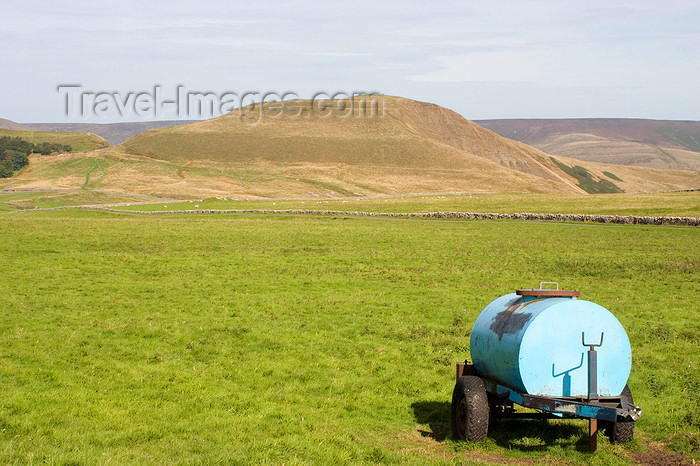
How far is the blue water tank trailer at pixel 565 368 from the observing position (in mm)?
9500

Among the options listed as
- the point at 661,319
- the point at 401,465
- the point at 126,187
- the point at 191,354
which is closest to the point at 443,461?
the point at 401,465

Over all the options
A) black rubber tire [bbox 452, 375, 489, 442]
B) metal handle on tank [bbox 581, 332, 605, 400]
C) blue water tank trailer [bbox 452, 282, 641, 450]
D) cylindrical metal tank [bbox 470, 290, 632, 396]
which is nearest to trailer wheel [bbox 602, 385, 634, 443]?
blue water tank trailer [bbox 452, 282, 641, 450]

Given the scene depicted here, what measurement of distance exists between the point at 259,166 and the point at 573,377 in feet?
578

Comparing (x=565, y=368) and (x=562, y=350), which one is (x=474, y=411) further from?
(x=562, y=350)

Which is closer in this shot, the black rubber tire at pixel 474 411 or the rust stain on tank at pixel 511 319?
the rust stain on tank at pixel 511 319

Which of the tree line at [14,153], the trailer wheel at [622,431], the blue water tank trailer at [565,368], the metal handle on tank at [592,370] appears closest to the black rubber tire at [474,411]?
the blue water tank trailer at [565,368]

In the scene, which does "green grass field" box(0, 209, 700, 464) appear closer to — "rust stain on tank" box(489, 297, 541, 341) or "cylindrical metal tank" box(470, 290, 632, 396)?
"cylindrical metal tank" box(470, 290, 632, 396)

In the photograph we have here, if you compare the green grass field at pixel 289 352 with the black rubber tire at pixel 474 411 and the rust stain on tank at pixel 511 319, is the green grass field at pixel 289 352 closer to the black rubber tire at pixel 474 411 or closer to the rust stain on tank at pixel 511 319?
the black rubber tire at pixel 474 411

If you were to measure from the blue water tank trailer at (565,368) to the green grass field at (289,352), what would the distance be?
0.72 meters

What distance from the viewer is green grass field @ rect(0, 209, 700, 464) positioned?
33.4 feet

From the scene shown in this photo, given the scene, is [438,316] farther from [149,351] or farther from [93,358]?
[93,358]

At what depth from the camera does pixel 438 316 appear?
801 inches

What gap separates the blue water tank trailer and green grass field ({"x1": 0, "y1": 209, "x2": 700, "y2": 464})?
2.36 feet

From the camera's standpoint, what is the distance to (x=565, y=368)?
9.68 metres
